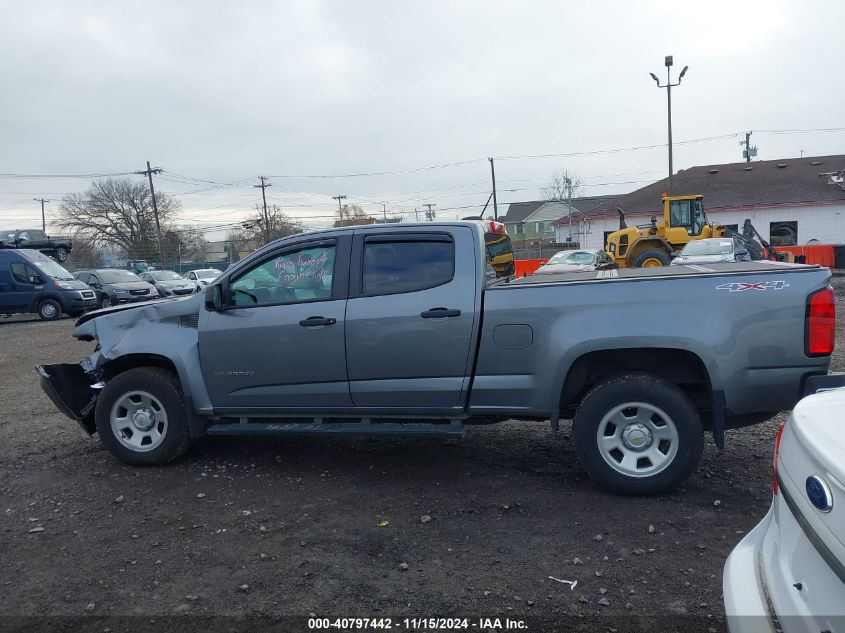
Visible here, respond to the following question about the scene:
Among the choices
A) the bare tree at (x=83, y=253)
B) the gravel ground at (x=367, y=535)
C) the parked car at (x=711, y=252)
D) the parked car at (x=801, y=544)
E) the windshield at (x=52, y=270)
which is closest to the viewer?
the parked car at (x=801, y=544)

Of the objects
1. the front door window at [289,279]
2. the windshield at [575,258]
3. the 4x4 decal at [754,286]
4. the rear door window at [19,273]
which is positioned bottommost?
the windshield at [575,258]

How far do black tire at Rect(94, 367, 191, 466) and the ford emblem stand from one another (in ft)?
14.2

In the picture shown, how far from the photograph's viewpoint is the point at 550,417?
4.29m

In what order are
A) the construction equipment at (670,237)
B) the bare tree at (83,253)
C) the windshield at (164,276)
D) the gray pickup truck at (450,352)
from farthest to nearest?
the bare tree at (83,253) < the windshield at (164,276) < the construction equipment at (670,237) < the gray pickup truck at (450,352)

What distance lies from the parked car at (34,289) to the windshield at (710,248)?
1927 centimetres

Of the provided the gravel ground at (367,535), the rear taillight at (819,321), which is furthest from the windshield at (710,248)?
the rear taillight at (819,321)

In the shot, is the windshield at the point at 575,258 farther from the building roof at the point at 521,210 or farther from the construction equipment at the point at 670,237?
the building roof at the point at 521,210

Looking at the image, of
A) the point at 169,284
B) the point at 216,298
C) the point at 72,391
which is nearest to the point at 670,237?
the point at 169,284

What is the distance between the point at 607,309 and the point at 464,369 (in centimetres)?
104

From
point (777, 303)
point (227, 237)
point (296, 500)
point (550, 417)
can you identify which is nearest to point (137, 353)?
point (296, 500)

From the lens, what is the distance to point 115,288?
73.6 feet

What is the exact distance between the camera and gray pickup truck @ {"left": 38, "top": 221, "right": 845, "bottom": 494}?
12.9 feet

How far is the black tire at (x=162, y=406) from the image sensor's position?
4.93 metres

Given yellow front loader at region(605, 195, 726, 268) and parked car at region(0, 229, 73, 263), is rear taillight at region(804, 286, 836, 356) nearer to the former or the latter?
yellow front loader at region(605, 195, 726, 268)
